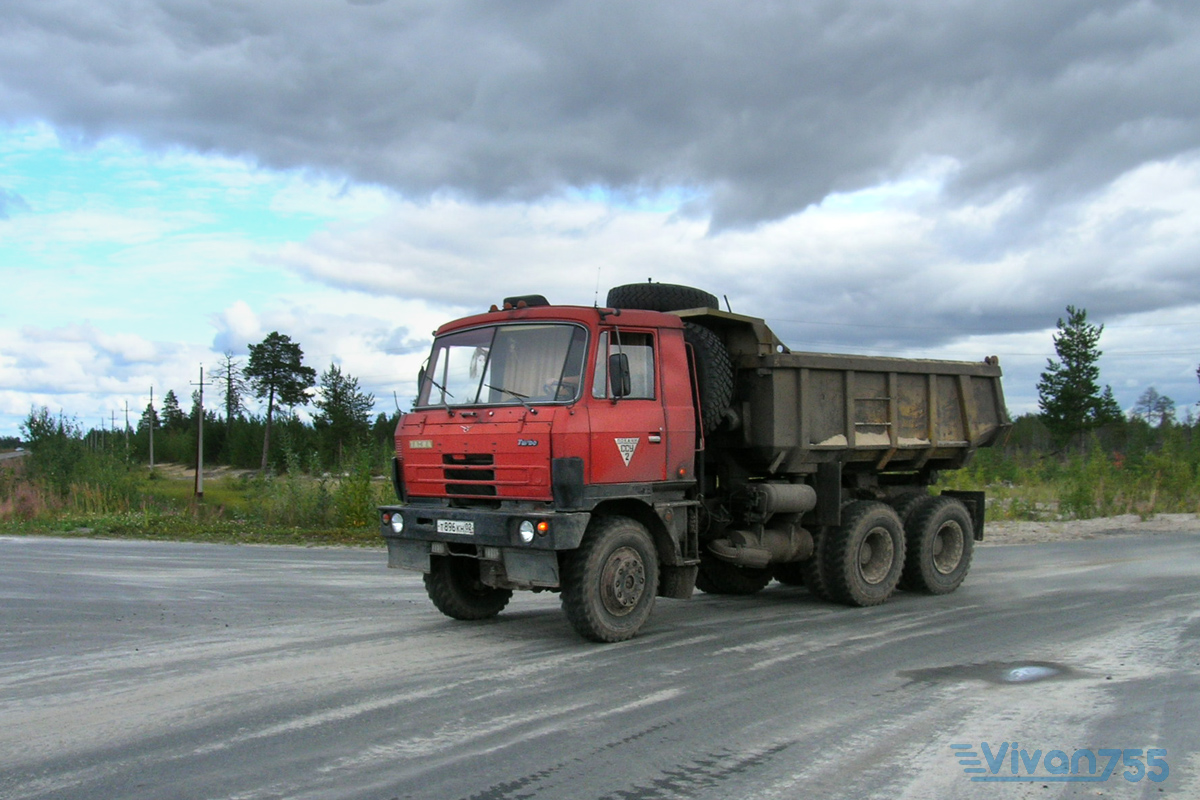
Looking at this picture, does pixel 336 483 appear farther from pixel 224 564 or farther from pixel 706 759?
pixel 706 759

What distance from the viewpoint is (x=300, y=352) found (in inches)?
3182

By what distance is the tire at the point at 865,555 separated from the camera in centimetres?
1064

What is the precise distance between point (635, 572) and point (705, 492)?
6.95 ft

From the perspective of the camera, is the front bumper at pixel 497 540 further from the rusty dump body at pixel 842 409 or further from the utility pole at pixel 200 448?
the utility pole at pixel 200 448

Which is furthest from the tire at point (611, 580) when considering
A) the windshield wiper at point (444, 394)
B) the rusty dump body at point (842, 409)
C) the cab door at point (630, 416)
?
the rusty dump body at point (842, 409)

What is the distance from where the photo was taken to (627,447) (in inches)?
336

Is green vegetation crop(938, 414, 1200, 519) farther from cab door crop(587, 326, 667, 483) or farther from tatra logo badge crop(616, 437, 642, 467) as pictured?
tatra logo badge crop(616, 437, 642, 467)

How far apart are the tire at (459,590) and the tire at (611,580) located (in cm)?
164

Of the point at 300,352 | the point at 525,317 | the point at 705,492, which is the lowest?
the point at 705,492

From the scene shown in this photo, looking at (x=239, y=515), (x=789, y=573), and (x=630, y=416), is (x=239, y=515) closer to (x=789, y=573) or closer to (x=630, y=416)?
(x=789, y=573)

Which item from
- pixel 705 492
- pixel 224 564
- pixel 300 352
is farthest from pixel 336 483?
pixel 300 352

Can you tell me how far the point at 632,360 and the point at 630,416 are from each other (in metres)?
0.55

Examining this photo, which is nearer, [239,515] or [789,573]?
[789,573]

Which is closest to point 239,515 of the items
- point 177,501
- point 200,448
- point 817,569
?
point 177,501
